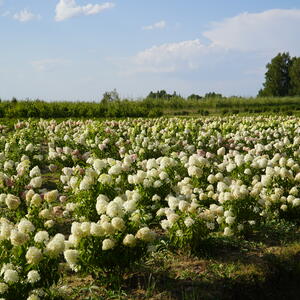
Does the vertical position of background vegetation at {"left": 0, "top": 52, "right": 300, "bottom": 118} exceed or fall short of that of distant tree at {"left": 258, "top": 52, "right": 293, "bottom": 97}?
it falls short

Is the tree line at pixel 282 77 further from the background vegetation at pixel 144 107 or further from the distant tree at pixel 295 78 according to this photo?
the background vegetation at pixel 144 107

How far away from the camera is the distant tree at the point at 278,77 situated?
64938mm

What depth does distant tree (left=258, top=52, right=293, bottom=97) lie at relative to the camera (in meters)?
64.9

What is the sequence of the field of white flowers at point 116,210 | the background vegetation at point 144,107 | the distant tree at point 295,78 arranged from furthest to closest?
the distant tree at point 295,78 < the background vegetation at point 144,107 < the field of white flowers at point 116,210

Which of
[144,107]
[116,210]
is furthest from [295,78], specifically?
[116,210]

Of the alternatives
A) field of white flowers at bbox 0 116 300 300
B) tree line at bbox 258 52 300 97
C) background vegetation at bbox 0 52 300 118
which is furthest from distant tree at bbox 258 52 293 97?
field of white flowers at bbox 0 116 300 300

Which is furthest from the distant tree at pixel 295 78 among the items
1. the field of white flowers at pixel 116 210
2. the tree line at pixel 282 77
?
the field of white flowers at pixel 116 210

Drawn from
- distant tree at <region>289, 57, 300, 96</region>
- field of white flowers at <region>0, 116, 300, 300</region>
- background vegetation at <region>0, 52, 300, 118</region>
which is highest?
distant tree at <region>289, 57, 300, 96</region>

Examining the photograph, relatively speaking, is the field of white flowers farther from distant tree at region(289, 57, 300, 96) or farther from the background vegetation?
distant tree at region(289, 57, 300, 96)

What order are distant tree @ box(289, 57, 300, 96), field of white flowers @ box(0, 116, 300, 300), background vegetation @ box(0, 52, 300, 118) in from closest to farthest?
field of white flowers @ box(0, 116, 300, 300)
background vegetation @ box(0, 52, 300, 118)
distant tree @ box(289, 57, 300, 96)

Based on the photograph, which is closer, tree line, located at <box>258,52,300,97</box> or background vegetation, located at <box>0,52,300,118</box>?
background vegetation, located at <box>0,52,300,118</box>

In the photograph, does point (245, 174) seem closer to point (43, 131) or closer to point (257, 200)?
point (257, 200)

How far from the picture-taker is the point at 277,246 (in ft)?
17.6

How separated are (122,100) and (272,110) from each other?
10461 mm
